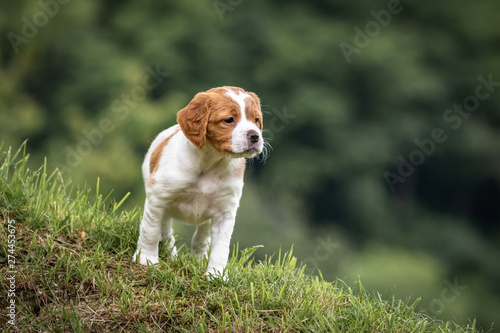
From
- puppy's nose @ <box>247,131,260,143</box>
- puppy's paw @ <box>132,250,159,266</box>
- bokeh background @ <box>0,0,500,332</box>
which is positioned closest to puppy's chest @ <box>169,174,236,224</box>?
puppy's paw @ <box>132,250,159,266</box>

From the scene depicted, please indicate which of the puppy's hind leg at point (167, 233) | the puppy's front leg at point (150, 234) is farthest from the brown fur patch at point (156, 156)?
the puppy's hind leg at point (167, 233)

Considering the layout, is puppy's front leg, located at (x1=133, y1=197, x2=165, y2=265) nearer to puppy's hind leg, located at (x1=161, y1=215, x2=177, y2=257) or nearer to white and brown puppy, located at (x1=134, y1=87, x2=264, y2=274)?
A: white and brown puppy, located at (x1=134, y1=87, x2=264, y2=274)

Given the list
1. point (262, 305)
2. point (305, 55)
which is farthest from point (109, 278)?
point (305, 55)

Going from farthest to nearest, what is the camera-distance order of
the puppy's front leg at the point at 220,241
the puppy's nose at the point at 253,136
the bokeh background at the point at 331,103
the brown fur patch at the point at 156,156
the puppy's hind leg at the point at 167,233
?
the bokeh background at the point at 331,103 < the puppy's hind leg at the point at 167,233 < the brown fur patch at the point at 156,156 < the puppy's front leg at the point at 220,241 < the puppy's nose at the point at 253,136

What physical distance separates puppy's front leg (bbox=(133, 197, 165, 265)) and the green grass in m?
0.11

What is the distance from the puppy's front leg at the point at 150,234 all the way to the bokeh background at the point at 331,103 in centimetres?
1690

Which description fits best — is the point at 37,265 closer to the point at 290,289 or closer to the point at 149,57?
the point at 290,289

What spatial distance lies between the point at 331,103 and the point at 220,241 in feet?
97.7

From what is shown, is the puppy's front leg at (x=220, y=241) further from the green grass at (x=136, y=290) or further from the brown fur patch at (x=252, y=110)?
the brown fur patch at (x=252, y=110)

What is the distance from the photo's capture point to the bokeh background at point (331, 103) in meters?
25.5

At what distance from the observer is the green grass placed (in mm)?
4848

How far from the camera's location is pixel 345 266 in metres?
25.3

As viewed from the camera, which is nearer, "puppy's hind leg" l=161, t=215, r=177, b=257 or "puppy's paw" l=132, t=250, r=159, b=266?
"puppy's paw" l=132, t=250, r=159, b=266

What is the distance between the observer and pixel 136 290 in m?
5.18
